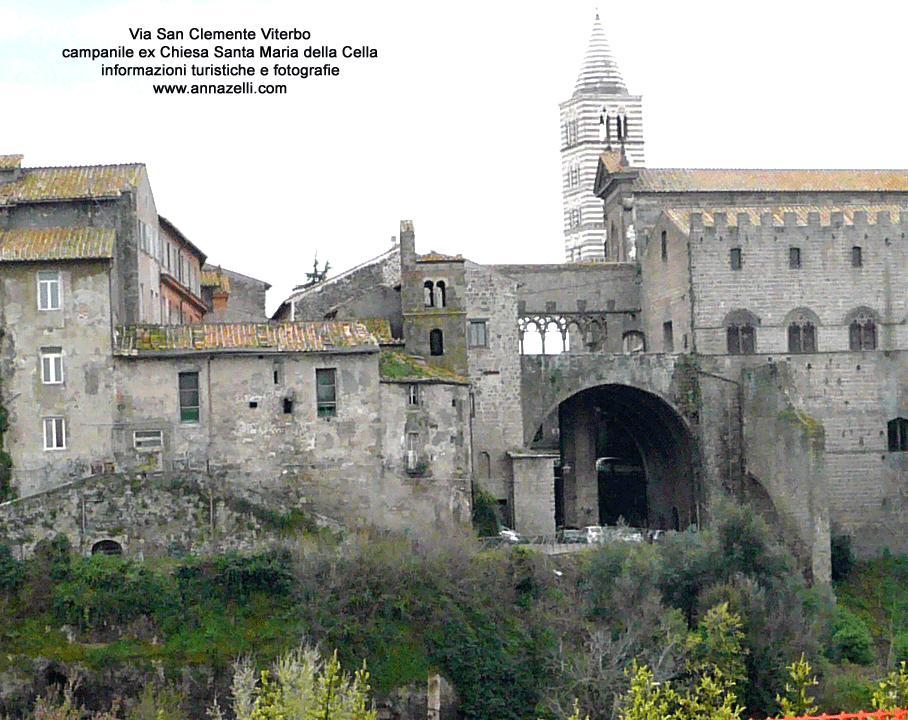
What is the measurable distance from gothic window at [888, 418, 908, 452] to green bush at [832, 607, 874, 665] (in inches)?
365

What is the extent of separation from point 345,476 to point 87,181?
11.0m

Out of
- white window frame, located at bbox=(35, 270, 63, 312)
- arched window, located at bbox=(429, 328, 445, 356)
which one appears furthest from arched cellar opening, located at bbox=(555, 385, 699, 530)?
white window frame, located at bbox=(35, 270, 63, 312)

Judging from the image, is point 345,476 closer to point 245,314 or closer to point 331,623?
point 331,623

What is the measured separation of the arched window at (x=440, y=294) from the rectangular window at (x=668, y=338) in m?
10.6

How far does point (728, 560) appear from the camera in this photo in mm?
53219

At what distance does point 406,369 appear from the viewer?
54.9 m

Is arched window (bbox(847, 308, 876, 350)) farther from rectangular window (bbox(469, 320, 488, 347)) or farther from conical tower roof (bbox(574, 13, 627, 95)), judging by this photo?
conical tower roof (bbox(574, 13, 627, 95))

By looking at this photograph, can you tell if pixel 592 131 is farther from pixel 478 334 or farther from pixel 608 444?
pixel 478 334

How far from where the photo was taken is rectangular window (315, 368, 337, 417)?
53.2 meters

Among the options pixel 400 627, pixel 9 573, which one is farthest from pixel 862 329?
pixel 9 573

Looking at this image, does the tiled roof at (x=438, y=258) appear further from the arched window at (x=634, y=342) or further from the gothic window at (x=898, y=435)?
the gothic window at (x=898, y=435)

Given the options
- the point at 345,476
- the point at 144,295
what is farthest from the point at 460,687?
the point at 144,295

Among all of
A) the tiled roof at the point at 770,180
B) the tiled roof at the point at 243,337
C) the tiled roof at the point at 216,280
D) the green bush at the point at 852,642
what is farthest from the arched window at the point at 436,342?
the tiled roof at the point at 770,180

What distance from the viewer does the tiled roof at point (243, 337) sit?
53.1 m
